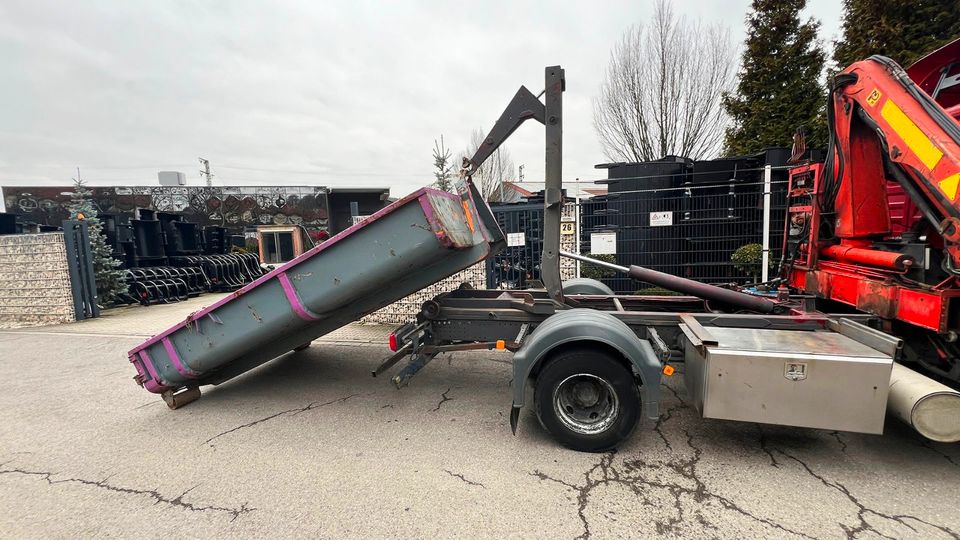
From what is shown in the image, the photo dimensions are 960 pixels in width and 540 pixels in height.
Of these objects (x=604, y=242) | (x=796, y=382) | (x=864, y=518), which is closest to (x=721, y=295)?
(x=796, y=382)

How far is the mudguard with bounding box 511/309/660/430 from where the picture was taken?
3.05m

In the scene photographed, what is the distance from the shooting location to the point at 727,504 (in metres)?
2.57

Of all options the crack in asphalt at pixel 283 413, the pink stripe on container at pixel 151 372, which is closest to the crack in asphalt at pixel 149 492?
the crack in asphalt at pixel 283 413

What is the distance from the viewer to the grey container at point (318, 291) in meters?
3.45

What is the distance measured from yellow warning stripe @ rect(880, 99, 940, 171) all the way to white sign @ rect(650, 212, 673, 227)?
5.01 metres

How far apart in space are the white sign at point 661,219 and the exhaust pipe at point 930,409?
19.2 feet

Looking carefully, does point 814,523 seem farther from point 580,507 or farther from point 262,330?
point 262,330

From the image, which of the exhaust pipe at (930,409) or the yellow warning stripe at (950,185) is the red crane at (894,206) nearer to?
the yellow warning stripe at (950,185)

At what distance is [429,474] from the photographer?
2.97 m

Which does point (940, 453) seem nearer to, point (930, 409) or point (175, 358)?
point (930, 409)

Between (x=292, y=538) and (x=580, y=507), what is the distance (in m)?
1.69

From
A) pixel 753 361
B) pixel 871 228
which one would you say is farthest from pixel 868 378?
pixel 871 228

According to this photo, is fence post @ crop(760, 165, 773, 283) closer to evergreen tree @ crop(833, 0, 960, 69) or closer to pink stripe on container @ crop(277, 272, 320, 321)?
evergreen tree @ crop(833, 0, 960, 69)

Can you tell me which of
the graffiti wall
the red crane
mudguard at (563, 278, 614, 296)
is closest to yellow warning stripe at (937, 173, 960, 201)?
the red crane
